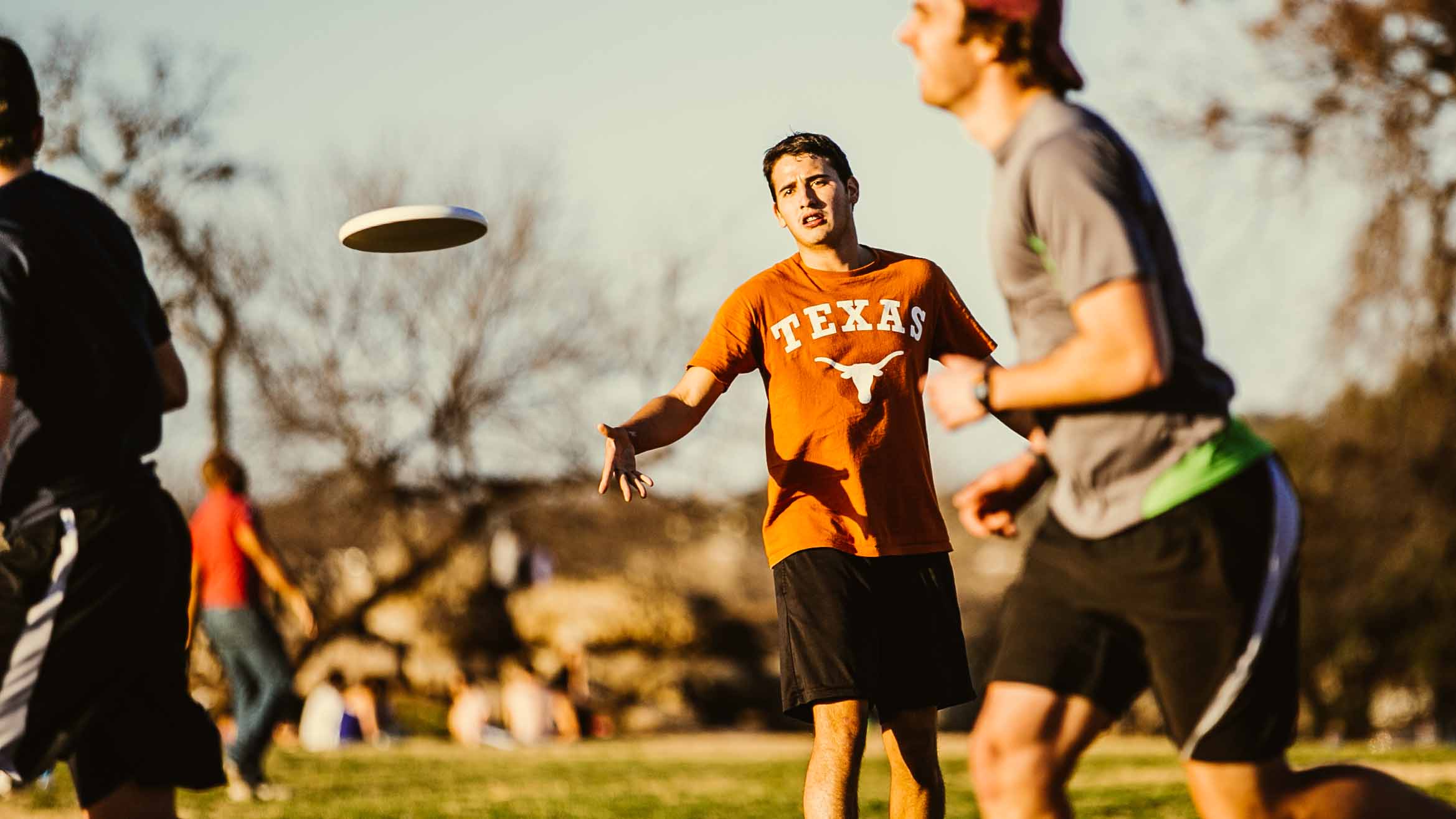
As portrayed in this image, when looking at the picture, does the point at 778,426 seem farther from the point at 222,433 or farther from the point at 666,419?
the point at 222,433

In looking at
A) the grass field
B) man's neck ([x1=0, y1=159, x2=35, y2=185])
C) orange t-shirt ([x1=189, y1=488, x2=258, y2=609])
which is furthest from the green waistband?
orange t-shirt ([x1=189, y1=488, x2=258, y2=609])

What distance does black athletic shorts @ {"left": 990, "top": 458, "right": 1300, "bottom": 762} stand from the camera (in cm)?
337

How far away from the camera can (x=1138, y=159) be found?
346 cm

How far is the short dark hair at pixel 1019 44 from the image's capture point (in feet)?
11.8

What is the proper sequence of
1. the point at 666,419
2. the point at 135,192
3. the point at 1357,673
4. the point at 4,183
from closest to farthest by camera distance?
the point at 4,183 < the point at 666,419 < the point at 135,192 < the point at 1357,673

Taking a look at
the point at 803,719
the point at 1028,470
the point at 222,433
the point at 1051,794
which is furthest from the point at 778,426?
the point at 222,433

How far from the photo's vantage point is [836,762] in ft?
17.0

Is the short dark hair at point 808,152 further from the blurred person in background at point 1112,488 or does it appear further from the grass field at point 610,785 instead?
the grass field at point 610,785

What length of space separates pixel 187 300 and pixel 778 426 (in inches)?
774

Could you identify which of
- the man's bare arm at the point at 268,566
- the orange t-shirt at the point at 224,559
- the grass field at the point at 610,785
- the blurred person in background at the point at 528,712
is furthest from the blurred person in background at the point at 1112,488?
A: the blurred person in background at the point at 528,712

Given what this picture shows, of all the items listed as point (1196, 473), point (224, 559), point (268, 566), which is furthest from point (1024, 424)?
point (224, 559)

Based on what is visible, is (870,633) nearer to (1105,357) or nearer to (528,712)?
(1105,357)

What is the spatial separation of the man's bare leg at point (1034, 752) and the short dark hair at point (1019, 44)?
50.7 inches

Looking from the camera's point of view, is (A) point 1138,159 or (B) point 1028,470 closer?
(A) point 1138,159
